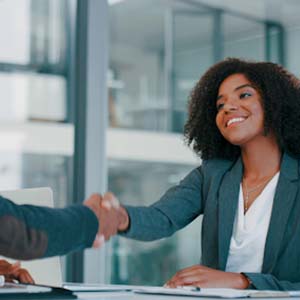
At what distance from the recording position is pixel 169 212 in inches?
95.7

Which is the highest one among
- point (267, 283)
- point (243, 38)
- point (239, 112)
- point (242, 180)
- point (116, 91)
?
point (243, 38)

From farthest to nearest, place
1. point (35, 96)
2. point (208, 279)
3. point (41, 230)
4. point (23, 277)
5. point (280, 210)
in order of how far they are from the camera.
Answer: point (35, 96)
point (280, 210)
point (208, 279)
point (23, 277)
point (41, 230)

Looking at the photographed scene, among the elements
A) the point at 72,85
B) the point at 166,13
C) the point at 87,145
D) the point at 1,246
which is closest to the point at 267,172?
the point at 1,246

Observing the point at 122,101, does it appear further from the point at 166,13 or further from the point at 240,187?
the point at 240,187

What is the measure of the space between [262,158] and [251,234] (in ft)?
0.95

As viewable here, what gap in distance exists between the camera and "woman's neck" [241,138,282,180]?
7.93ft

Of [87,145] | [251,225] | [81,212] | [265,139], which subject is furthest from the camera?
[87,145]

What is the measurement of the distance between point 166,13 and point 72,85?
774 mm

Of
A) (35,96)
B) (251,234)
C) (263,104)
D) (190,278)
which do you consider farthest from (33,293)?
(35,96)

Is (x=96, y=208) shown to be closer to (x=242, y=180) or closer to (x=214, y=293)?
(x=214, y=293)

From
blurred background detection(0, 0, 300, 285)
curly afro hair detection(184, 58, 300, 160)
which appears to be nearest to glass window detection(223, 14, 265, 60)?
blurred background detection(0, 0, 300, 285)

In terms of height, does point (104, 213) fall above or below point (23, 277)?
above

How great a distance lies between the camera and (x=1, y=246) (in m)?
1.34

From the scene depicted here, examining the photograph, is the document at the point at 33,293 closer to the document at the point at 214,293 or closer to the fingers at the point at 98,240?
the fingers at the point at 98,240
